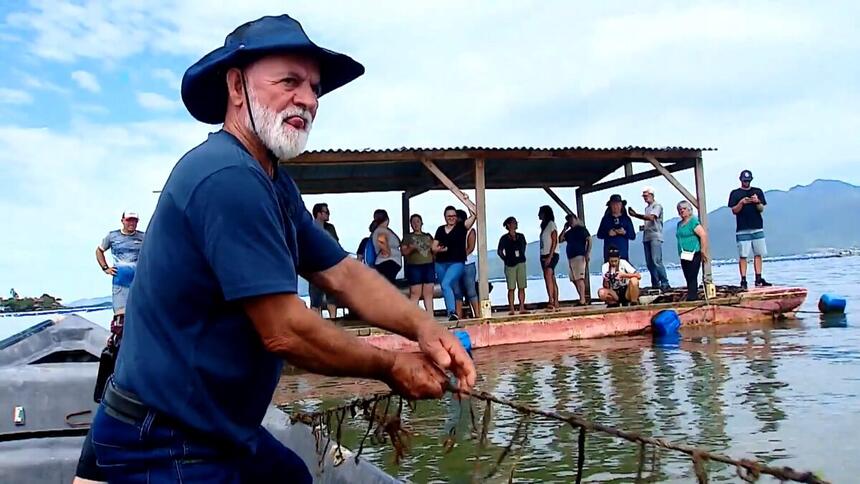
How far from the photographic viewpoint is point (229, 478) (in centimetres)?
220

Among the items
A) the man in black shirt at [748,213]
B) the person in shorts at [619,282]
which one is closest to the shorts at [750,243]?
the man in black shirt at [748,213]

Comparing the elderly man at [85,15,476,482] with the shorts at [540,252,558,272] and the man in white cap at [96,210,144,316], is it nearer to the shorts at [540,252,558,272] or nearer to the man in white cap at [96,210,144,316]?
the man in white cap at [96,210,144,316]

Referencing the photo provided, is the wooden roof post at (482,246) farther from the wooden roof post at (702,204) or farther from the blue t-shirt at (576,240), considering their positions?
the wooden roof post at (702,204)

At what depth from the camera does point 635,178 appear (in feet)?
55.9

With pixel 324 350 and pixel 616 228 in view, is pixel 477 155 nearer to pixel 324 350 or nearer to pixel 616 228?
pixel 616 228

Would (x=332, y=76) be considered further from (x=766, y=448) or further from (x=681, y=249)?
(x=681, y=249)

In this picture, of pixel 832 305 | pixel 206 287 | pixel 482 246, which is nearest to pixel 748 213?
pixel 832 305

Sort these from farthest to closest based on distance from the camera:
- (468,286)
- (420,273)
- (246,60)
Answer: (468,286), (420,273), (246,60)

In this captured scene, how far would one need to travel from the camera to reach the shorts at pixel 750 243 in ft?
49.6

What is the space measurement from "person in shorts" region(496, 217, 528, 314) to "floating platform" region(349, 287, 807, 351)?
3.12 ft

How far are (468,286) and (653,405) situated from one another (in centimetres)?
636

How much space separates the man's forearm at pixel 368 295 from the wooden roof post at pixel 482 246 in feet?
35.4

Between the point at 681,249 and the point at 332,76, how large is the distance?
1331 centimetres

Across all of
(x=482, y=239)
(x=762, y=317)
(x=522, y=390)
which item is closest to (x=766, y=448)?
(x=522, y=390)
